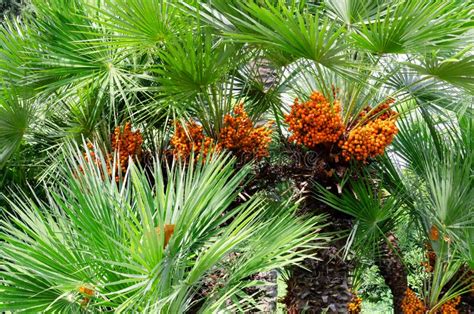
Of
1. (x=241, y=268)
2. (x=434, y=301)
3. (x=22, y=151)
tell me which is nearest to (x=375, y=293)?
(x=434, y=301)

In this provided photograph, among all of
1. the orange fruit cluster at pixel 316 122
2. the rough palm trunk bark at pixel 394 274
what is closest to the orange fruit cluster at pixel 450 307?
the rough palm trunk bark at pixel 394 274

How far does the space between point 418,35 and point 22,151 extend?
313 centimetres

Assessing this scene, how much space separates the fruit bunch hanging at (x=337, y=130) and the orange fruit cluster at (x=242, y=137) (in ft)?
0.75

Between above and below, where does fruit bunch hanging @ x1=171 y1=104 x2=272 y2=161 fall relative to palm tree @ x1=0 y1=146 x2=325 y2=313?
above

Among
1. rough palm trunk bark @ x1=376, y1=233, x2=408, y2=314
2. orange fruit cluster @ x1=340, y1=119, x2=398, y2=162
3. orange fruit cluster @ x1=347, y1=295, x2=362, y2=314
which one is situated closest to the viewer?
orange fruit cluster @ x1=340, y1=119, x2=398, y2=162

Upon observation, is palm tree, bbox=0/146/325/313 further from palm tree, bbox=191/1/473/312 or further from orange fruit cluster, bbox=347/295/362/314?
orange fruit cluster, bbox=347/295/362/314

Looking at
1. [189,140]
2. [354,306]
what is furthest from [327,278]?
[354,306]

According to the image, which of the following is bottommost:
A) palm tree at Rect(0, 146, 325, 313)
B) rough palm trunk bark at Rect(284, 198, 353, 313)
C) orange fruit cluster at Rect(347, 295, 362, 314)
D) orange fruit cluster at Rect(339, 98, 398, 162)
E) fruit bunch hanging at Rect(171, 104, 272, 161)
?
orange fruit cluster at Rect(347, 295, 362, 314)

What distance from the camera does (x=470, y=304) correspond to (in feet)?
16.1

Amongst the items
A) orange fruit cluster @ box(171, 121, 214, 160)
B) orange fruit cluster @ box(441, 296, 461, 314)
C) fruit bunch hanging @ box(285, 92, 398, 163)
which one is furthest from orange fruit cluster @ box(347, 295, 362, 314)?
orange fruit cluster @ box(171, 121, 214, 160)

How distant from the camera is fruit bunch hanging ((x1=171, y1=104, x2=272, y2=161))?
12.4ft

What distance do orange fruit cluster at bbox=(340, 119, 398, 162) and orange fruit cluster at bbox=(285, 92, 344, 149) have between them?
9 centimetres

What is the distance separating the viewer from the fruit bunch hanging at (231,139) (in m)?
3.78

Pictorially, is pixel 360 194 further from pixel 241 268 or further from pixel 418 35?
pixel 241 268
